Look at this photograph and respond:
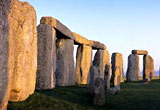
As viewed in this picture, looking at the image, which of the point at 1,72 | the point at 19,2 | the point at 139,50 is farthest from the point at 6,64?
the point at 139,50

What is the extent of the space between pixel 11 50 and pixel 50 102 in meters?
2.02

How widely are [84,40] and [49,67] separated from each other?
6787 mm

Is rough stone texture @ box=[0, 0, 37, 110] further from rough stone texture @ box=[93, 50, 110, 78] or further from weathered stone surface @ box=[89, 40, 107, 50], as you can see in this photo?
rough stone texture @ box=[93, 50, 110, 78]

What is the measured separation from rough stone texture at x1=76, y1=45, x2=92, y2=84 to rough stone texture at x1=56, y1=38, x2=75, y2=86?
6.31ft

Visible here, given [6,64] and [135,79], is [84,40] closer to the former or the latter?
[135,79]

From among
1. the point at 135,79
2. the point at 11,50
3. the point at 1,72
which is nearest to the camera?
the point at 1,72

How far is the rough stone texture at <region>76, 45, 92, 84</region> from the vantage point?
1627 cm

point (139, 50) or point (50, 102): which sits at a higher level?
point (139, 50)

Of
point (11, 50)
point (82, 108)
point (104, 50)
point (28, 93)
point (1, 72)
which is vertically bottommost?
point (82, 108)

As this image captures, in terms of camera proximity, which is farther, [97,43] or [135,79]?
[135,79]

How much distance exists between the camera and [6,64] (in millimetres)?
→ 4289

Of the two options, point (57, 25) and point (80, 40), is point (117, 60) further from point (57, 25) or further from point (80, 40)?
point (57, 25)

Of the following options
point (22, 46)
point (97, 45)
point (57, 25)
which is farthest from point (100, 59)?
point (22, 46)

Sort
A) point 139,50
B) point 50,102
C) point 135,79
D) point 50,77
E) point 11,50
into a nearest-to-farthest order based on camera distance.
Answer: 1. point 11,50
2. point 50,102
3. point 50,77
4. point 135,79
5. point 139,50
